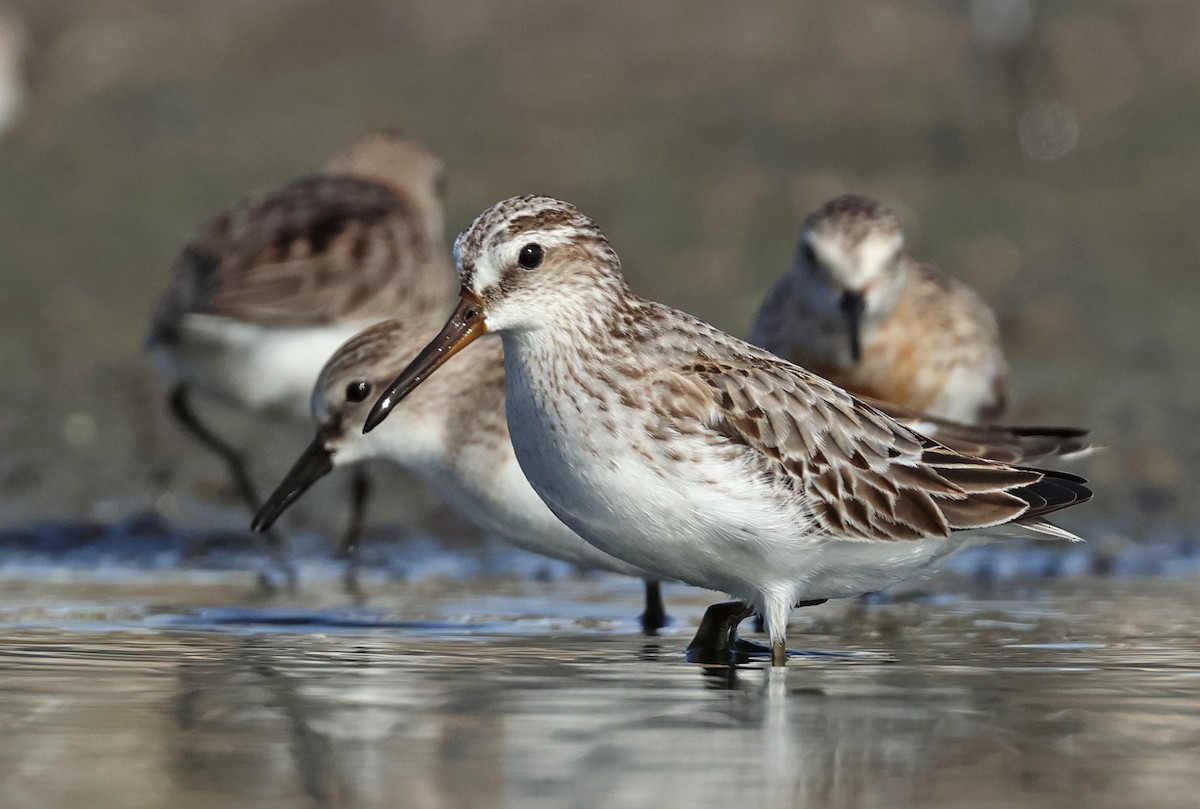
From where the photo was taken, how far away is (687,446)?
742 centimetres

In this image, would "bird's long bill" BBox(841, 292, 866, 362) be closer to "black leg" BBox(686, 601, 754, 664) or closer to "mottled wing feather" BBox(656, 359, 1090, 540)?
"mottled wing feather" BBox(656, 359, 1090, 540)

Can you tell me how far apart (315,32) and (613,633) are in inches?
664

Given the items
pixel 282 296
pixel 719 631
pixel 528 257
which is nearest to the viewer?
pixel 528 257

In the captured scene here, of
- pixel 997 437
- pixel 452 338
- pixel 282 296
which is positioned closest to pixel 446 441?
pixel 452 338

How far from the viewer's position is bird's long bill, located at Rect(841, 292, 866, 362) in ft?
35.4

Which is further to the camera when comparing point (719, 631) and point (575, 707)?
point (719, 631)

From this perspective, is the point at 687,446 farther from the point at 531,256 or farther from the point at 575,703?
the point at 575,703

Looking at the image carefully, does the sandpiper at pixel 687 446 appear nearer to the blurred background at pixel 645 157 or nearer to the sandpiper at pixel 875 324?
the sandpiper at pixel 875 324

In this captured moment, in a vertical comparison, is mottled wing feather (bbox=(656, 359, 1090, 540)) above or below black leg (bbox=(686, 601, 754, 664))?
above

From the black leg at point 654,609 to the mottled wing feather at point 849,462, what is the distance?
4.92 feet

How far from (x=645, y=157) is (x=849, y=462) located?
44.6 ft

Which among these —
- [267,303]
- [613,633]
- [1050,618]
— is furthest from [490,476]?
[267,303]

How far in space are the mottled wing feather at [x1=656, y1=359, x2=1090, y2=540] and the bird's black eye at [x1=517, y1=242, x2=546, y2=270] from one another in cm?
59

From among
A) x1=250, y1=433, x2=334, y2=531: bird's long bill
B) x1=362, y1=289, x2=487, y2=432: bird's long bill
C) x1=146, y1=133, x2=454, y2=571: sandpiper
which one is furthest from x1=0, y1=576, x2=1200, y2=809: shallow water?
x1=146, y1=133, x2=454, y2=571: sandpiper
